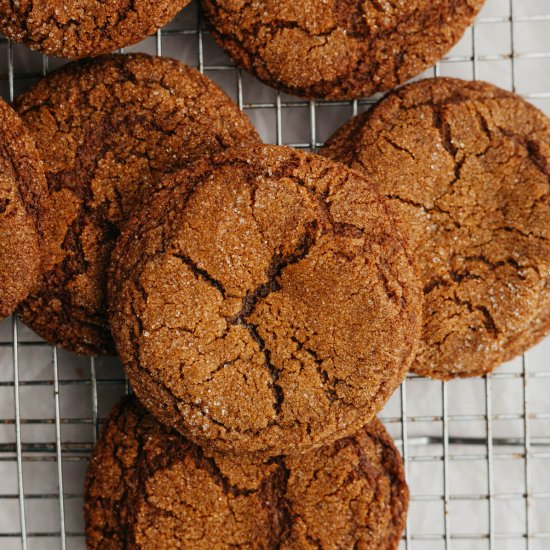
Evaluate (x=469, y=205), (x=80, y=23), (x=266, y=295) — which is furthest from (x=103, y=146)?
(x=469, y=205)

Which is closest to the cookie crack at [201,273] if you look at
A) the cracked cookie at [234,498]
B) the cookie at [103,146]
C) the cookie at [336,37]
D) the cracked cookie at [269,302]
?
the cracked cookie at [269,302]

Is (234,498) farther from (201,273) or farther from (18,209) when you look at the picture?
(18,209)

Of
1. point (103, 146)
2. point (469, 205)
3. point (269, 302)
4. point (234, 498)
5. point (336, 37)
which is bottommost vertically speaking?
point (234, 498)

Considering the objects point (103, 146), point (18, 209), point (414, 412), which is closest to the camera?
point (18, 209)

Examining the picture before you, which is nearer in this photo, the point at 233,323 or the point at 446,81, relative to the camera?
the point at 233,323

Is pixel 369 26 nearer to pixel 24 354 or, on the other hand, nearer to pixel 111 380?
pixel 111 380

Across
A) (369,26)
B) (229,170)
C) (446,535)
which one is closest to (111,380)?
(229,170)

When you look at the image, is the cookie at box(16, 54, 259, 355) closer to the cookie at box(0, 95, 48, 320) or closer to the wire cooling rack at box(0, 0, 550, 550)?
the cookie at box(0, 95, 48, 320)
